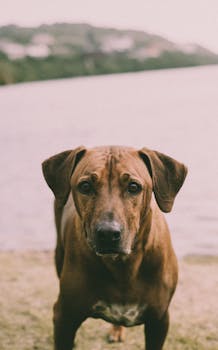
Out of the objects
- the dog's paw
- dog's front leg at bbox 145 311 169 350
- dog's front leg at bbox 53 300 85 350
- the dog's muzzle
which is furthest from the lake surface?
the dog's muzzle

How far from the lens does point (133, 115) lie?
4112 cm

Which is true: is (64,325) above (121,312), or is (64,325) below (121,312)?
below

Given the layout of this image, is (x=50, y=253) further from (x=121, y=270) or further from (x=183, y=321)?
(x=121, y=270)

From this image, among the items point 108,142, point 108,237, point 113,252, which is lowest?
point 108,142

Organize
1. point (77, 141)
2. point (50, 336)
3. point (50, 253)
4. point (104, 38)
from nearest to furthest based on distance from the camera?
point (50, 336) → point (50, 253) → point (77, 141) → point (104, 38)

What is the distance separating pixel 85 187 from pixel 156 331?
123 centimetres

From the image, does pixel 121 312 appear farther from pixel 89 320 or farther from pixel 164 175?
pixel 89 320

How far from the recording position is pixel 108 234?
3.25 m

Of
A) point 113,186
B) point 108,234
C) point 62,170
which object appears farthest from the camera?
point 62,170

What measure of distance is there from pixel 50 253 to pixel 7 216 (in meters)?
3.31

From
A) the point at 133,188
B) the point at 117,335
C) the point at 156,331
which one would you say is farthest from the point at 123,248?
the point at 117,335

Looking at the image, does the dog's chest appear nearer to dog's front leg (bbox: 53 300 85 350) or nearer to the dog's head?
dog's front leg (bbox: 53 300 85 350)

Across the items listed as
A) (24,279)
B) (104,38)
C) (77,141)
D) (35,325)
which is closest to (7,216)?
(24,279)

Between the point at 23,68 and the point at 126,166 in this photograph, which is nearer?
the point at 126,166
